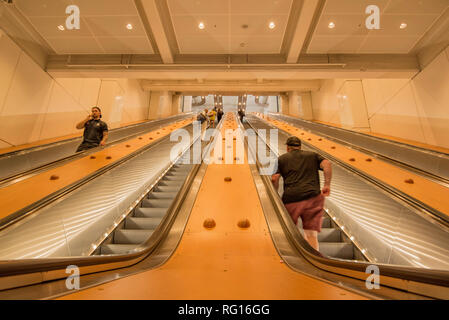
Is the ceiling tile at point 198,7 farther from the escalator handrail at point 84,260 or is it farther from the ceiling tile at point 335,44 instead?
the escalator handrail at point 84,260

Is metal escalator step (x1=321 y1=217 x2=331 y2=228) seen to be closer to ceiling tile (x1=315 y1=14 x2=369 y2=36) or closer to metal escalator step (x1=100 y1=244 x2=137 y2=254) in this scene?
metal escalator step (x1=100 y1=244 x2=137 y2=254)

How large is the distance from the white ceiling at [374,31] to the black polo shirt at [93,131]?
698cm

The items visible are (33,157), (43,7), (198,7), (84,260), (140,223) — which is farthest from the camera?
(198,7)

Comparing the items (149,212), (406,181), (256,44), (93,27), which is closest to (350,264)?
(406,181)

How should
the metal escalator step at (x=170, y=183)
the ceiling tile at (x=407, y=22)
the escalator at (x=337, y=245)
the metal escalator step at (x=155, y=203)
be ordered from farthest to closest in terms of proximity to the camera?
1. the ceiling tile at (x=407, y=22)
2. the metal escalator step at (x=170, y=183)
3. the metal escalator step at (x=155, y=203)
4. the escalator at (x=337, y=245)

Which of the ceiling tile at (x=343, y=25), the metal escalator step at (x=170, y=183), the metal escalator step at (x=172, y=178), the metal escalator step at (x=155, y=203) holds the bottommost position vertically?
the metal escalator step at (x=155, y=203)

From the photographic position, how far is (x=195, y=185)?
130 inches

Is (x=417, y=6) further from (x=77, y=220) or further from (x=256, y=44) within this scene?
(x=77, y=220)

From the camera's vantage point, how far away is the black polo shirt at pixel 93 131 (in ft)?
15.1

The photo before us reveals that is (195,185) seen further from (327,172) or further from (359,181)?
(359,181)

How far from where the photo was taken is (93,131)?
4.64m

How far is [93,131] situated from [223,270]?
4.69m

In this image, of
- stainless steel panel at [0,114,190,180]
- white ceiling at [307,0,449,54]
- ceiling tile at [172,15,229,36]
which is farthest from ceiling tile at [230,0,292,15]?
stainless steel panel at [0,114,190,180]

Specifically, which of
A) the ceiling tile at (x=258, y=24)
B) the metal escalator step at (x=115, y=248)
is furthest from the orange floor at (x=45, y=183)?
the ceiling tile at (x=258, y=24)
